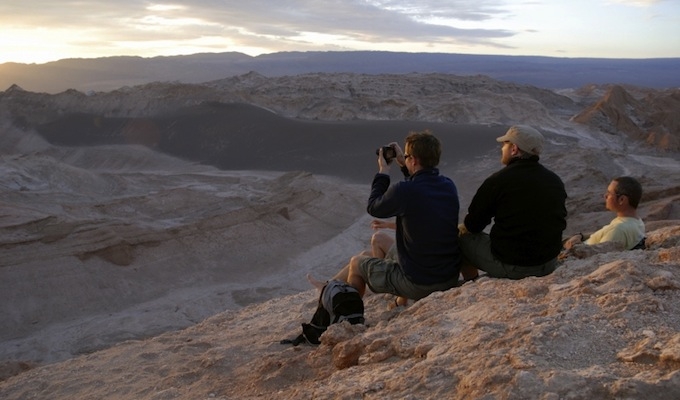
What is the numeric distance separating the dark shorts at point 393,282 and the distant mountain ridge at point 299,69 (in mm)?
80344

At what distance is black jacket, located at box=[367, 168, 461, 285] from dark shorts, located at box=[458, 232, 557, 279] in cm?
11

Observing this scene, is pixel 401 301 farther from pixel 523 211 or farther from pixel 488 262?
pixel 523 211

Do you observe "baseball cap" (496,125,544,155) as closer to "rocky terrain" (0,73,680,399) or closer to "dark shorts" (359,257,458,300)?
"rocky terrain" (0,73,680,399)

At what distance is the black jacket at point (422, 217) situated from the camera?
4176 millimetres

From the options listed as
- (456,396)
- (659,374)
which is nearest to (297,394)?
(456,396)

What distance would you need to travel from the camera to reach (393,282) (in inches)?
175

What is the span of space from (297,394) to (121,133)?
27.4 metres

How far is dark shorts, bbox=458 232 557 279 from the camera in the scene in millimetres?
4344

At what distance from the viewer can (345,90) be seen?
122 ft

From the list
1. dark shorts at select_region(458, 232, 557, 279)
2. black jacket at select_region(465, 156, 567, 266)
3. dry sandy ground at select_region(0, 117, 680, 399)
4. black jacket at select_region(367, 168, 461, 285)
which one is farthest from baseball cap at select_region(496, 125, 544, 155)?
dry sandy ground at select_region(0, 117, 680, 399)

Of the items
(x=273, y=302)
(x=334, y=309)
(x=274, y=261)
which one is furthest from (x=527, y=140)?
(x=274, y=261)

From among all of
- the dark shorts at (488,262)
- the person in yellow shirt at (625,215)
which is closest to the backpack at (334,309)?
the dark shorts at (488,262)

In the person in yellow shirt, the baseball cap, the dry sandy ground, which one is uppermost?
the baseball cap

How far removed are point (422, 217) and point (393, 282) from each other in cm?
51
